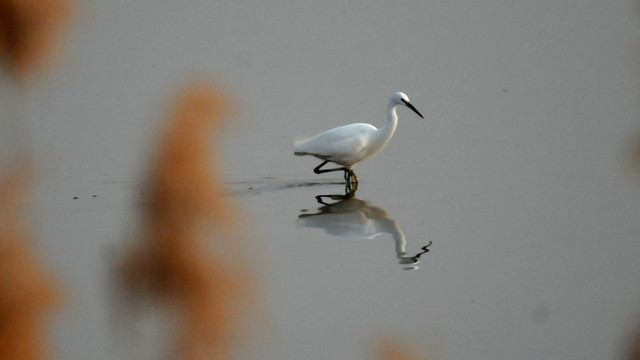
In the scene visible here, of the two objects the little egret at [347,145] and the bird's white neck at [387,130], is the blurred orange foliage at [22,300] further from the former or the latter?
the bird's white neck at [387,130]

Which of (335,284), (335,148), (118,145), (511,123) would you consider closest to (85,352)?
(335,284)

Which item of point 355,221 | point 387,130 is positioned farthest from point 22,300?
point 387,130

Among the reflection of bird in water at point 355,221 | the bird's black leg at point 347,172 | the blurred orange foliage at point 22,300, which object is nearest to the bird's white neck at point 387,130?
the bird's black leg at point 347,172

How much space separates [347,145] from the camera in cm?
643

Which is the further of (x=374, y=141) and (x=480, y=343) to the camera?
(x=374, y=141)

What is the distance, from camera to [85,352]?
2994 millimetres

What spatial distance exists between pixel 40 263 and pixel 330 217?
395 centimetres

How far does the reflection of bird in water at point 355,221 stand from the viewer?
4523mm

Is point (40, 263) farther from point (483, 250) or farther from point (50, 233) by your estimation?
point (50, 233)

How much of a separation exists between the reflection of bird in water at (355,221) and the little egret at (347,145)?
64 cm

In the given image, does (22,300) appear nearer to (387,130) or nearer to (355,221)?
(355,221)

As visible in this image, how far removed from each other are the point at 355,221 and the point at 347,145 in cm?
143

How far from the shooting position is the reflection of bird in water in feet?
14.8

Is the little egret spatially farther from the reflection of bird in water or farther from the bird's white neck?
the reflection of bird in water
